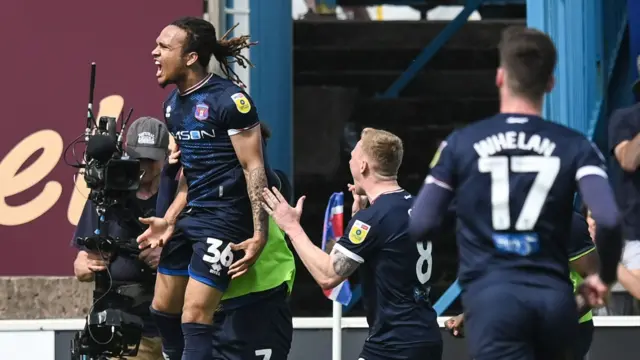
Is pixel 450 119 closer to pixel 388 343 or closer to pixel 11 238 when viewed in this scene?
pixel 11 238

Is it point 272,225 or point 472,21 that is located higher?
point 472,21

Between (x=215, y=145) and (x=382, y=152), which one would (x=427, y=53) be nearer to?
(x=215, y=145)

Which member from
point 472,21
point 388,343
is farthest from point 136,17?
point 472,21

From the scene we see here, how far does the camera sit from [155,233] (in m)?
6.87

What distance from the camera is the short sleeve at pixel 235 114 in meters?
6.73

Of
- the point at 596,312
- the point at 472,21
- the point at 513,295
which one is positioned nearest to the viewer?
the point at 513,295

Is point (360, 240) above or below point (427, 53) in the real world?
below

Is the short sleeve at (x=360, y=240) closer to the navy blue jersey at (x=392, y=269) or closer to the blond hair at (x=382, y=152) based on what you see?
the navy blue jersey at (x=392, y=269)

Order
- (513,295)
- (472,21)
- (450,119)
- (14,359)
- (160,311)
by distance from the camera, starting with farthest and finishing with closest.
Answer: (472,21)
(450,119)
(14,359)
(160,311)
(513,295)

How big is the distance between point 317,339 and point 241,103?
2.22 meters

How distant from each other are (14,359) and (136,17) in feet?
8.38

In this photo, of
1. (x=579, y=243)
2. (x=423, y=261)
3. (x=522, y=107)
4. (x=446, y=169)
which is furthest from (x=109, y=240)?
(x=522, y=107)

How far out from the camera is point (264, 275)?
7152 millimetres

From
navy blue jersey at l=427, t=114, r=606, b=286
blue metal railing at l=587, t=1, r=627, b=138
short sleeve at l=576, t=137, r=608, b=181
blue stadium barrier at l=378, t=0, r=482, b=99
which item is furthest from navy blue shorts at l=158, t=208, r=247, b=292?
blue stadium barrier at l=378, t=0, r=482, b=99
